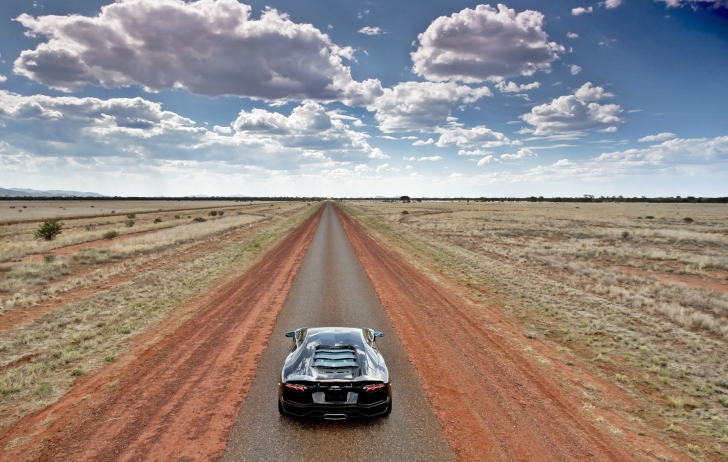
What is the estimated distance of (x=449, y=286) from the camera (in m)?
16.5

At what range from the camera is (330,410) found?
580 cm

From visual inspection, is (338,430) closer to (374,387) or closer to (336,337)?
(374,387)

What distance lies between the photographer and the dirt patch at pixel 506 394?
581cm

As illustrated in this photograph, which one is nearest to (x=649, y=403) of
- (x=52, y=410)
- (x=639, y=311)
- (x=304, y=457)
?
(x=304, y=457)

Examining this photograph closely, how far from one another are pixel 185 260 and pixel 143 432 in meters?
18.4

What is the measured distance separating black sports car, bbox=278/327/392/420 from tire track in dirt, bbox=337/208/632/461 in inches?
55.4

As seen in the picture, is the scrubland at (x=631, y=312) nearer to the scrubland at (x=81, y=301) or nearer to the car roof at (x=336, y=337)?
the car roof at (x=336, y=337)

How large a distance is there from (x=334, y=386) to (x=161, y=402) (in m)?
3.52

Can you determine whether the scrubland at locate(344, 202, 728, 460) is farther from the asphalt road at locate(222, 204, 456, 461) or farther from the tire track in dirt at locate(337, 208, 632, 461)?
the asphalt road at locate(222, 204, 456, 461)

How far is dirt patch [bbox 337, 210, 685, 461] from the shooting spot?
229 inches

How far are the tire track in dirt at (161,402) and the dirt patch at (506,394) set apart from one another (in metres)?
3.93

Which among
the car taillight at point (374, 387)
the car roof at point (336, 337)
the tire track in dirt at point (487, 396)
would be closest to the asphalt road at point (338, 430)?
the tire track in dirt at point (487, 396)

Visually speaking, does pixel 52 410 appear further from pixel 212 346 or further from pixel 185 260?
pixel 185 260

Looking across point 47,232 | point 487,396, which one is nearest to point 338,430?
point 487,396
